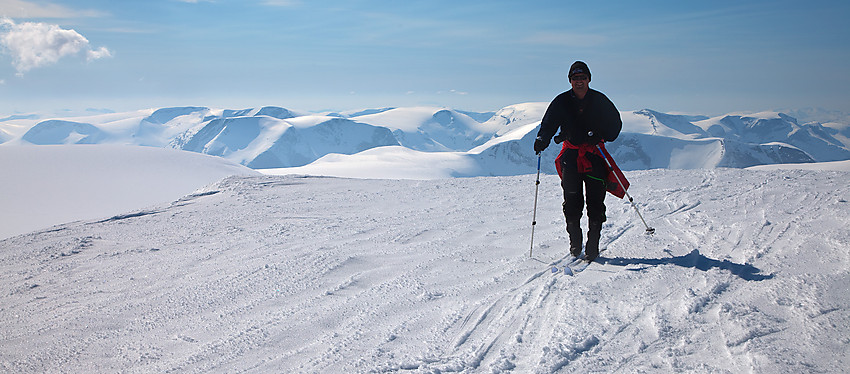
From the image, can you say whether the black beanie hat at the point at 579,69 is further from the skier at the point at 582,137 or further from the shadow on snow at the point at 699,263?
the shadow on snow at the point at 699,263

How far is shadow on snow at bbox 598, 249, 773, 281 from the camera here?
3729mm

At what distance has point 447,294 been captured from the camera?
387 centimetres

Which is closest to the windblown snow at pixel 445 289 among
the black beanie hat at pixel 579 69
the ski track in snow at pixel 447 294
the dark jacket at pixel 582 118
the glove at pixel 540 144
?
the ski track in snow at pixel 447 294

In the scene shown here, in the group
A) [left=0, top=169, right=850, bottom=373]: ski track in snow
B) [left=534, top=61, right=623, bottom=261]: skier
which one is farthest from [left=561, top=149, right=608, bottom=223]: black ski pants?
[left=0, top=169, right=850, bottom=373]: ski track in snow

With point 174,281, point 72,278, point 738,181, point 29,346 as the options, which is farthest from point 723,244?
point 72,278

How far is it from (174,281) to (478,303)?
326 cm

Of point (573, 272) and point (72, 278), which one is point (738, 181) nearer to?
point (573, 272)

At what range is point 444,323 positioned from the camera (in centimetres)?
323

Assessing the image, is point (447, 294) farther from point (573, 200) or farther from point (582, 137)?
point (582, 137)

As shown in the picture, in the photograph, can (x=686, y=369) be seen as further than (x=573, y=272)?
No

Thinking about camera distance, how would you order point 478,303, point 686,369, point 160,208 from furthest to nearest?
point 160,208
point 478,303
point 686,369

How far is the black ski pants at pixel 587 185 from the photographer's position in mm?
4645

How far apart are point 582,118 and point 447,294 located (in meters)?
2.29

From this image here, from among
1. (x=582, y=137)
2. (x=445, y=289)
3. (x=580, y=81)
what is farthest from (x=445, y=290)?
(x=580, y=81)
